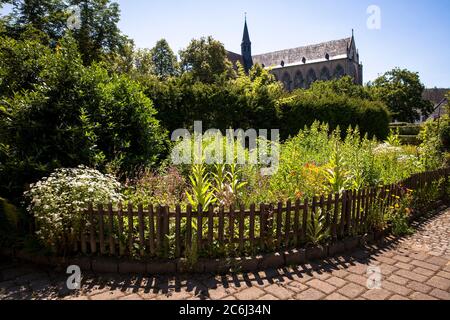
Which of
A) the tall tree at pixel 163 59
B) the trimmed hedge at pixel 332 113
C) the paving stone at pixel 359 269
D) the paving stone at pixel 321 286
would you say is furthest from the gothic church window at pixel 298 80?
the paving stone at pixel 321 286

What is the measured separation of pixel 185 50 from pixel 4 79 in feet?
98.4

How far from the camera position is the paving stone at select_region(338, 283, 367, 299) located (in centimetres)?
383

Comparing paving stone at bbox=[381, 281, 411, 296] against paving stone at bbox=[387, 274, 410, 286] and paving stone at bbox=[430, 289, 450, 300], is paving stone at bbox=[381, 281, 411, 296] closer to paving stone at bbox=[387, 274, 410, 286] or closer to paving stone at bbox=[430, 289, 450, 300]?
paving stone at bbox=[387, 274, 410, 286]

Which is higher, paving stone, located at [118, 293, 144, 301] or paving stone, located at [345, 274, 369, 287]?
paving stone, located at [118, 293, 144, 301]

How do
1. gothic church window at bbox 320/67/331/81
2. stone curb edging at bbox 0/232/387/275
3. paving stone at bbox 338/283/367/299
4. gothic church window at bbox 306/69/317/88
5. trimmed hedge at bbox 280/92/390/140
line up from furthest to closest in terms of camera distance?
gothic church window at bbox 306/69/317/88 < gothic church window at bbox 320/67/331/81 < trimmed hedge at bbox 280/92/390/140 < stone curb edging at bbox 0/232/387/275 < paving stone at bbox 338/283/367/299

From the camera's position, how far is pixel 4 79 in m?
6.04

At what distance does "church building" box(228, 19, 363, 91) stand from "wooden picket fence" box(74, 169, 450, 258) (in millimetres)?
62554

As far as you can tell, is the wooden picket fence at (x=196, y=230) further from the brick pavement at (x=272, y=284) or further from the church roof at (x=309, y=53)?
the church roof at (x=309, y=53)

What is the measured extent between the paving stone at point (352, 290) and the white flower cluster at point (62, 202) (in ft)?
11.9

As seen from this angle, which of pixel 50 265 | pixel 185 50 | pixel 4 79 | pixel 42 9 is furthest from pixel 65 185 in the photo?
pixel 185 50

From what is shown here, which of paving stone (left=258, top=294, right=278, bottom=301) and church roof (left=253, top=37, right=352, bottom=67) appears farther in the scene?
church roof (left=253, top=37, right=352, bottom=67)

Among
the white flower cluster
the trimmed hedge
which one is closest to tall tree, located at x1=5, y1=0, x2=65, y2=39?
the trimmed hedge

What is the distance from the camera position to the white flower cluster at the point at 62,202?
4391mm
